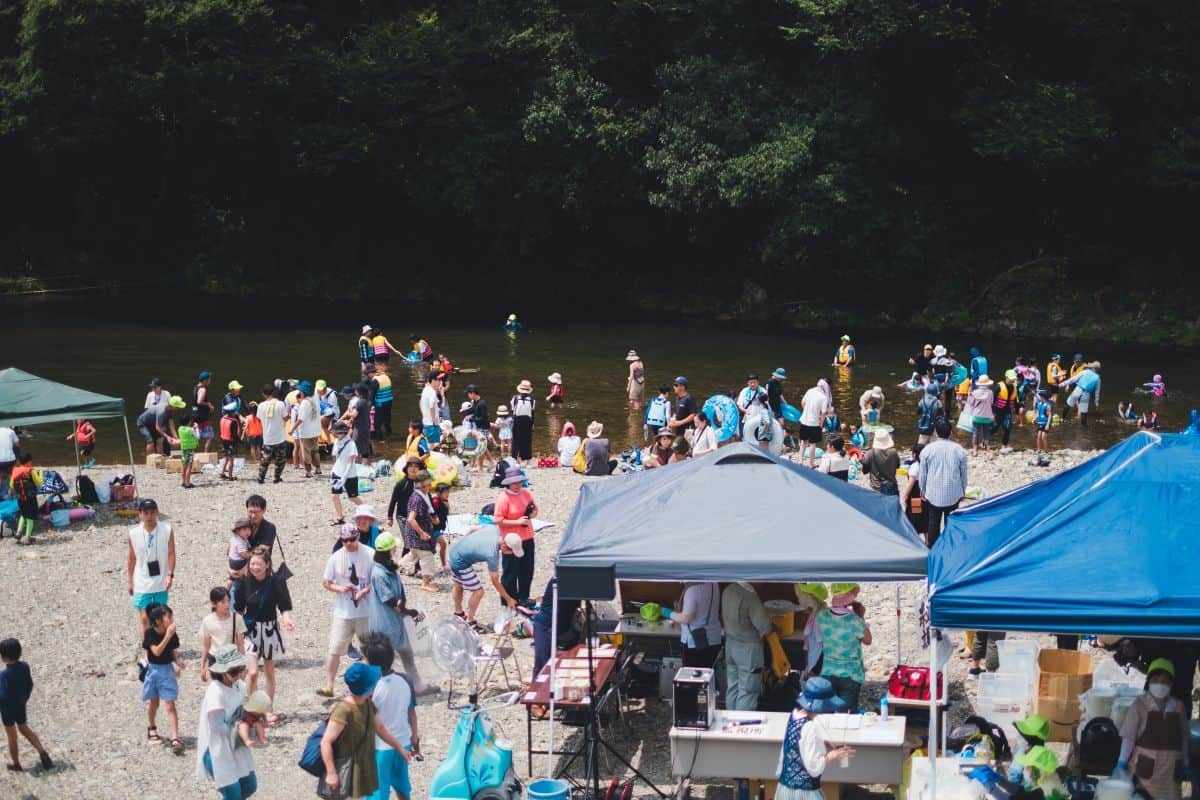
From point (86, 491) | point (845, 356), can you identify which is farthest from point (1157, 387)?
point (86, 491)

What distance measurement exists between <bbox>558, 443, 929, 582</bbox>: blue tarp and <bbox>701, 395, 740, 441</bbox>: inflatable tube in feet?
30.3

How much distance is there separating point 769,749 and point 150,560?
20.9ft

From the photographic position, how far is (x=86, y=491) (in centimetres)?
1972

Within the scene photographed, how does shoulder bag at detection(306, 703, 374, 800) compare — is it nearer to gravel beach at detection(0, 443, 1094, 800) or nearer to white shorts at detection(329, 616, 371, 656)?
gravel beach at detection(0, 443, 1094, 800)

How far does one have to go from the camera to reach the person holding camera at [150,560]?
12672mm

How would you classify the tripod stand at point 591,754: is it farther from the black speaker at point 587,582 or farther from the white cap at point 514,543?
the white cap at point 514,543

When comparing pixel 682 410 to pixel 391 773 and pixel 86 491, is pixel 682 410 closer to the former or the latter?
pixel 86 491

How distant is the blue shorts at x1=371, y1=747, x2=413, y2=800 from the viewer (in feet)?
30.9

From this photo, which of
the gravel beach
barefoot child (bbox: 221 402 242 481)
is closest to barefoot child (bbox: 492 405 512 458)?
the gravel beach

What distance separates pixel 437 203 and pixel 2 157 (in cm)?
1995

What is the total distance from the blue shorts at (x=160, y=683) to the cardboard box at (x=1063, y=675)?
7.18m

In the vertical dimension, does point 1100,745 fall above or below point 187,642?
above

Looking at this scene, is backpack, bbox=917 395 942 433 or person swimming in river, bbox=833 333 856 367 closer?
backpack, bbox=917 395 942 433

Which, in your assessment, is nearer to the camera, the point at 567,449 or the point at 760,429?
the point at 760,429
